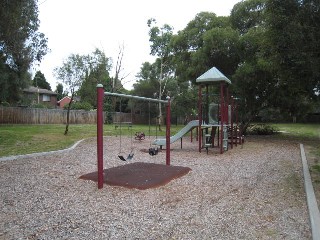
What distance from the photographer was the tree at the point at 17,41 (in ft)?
23.6

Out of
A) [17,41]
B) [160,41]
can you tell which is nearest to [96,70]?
A: [160,41]

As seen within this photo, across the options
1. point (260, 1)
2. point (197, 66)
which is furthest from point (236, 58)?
point (260, 1)

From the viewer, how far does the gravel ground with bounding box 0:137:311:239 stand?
12.9 ft

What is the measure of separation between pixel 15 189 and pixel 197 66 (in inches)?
531

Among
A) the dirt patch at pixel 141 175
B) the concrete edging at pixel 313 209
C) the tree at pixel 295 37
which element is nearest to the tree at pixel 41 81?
the dirt patch at pixel 141 175

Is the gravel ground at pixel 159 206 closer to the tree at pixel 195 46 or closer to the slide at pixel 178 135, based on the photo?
the slide at pixel 178 135

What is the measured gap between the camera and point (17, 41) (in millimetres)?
9281

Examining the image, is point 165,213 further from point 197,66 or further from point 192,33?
point 192,33

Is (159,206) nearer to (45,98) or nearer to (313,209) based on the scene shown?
(313,209)

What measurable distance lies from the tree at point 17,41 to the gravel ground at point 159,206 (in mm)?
3465

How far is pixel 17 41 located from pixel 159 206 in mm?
6950

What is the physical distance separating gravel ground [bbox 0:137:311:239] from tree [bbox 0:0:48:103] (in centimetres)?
346

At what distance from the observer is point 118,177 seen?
6879 mm

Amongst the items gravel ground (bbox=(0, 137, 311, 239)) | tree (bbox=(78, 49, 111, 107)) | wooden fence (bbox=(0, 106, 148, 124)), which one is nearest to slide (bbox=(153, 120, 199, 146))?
gravel ground (bbox=(0, 137, 311, 239))
